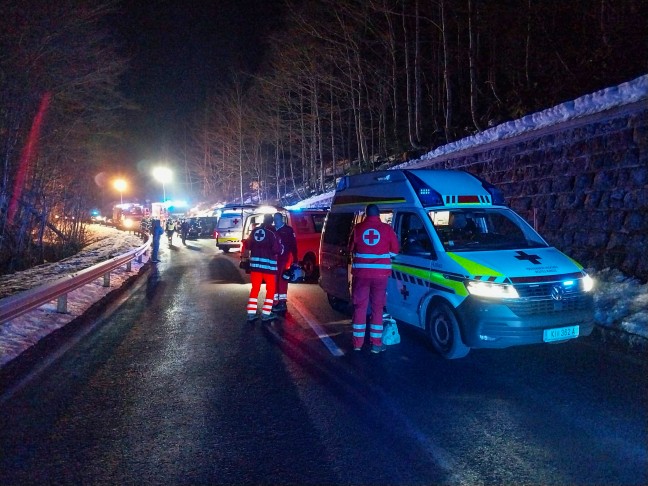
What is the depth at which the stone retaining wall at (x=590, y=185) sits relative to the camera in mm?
9266

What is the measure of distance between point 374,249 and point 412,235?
773mm

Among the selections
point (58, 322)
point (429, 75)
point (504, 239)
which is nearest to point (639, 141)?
point (504, 239)

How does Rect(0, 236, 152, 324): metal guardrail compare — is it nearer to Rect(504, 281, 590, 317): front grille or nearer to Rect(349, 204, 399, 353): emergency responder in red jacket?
Rect(349, 204, 399, 353): emergency responder in red jacket

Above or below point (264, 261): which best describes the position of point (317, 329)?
below

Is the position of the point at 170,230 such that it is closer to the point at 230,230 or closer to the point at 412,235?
the point at 230,230

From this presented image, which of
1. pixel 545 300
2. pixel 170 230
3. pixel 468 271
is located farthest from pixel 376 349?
pixel 170 230

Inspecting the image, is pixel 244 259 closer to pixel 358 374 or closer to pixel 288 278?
pixel 288 278

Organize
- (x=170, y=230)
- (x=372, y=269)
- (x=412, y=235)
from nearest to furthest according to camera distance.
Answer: (x=372, y=269) < (x=412, y=235) < (x=170, y=230)

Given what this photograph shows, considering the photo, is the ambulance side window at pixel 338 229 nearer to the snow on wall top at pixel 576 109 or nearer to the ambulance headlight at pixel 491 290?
the ambulance headlight at pixel 491 290

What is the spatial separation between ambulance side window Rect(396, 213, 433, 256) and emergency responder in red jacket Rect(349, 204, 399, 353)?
0.32 meters

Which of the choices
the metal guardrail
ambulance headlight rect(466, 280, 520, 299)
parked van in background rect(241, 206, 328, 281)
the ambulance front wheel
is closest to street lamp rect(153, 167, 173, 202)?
parked van in background rect(241, 206, 328, 281)

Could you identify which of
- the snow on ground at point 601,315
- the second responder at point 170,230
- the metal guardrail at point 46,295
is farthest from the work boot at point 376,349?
the second responder at point 170,230

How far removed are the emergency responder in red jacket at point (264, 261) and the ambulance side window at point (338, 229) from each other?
3.48ft

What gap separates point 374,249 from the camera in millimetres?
6652
